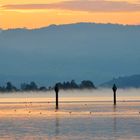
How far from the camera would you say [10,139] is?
4606cm

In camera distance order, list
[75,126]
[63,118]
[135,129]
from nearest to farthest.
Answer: [135,129], [75,126], [63,118]

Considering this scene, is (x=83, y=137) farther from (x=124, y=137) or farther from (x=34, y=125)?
(x=34, y=125)

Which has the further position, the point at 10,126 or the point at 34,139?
the point at 10,126

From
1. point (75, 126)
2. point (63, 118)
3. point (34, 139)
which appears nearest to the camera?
point (34, 139)

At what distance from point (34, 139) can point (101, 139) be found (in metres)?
3.62

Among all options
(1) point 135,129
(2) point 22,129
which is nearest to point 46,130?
(2) point 22,129

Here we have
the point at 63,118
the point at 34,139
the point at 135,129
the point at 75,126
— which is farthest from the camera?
the point at 63,118

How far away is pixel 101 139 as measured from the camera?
150 feet

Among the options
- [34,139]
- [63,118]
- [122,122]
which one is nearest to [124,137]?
[34,139]

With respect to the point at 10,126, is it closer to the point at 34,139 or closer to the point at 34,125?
the point at 34,125

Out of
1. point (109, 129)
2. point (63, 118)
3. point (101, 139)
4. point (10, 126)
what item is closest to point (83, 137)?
point (101, 139)

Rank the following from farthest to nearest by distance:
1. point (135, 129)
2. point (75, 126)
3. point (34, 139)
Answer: point (75, 126), point (135, 129), point (34, 139)

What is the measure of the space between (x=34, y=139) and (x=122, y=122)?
49.1ft

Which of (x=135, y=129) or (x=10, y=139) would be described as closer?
(x=10, y=139)
